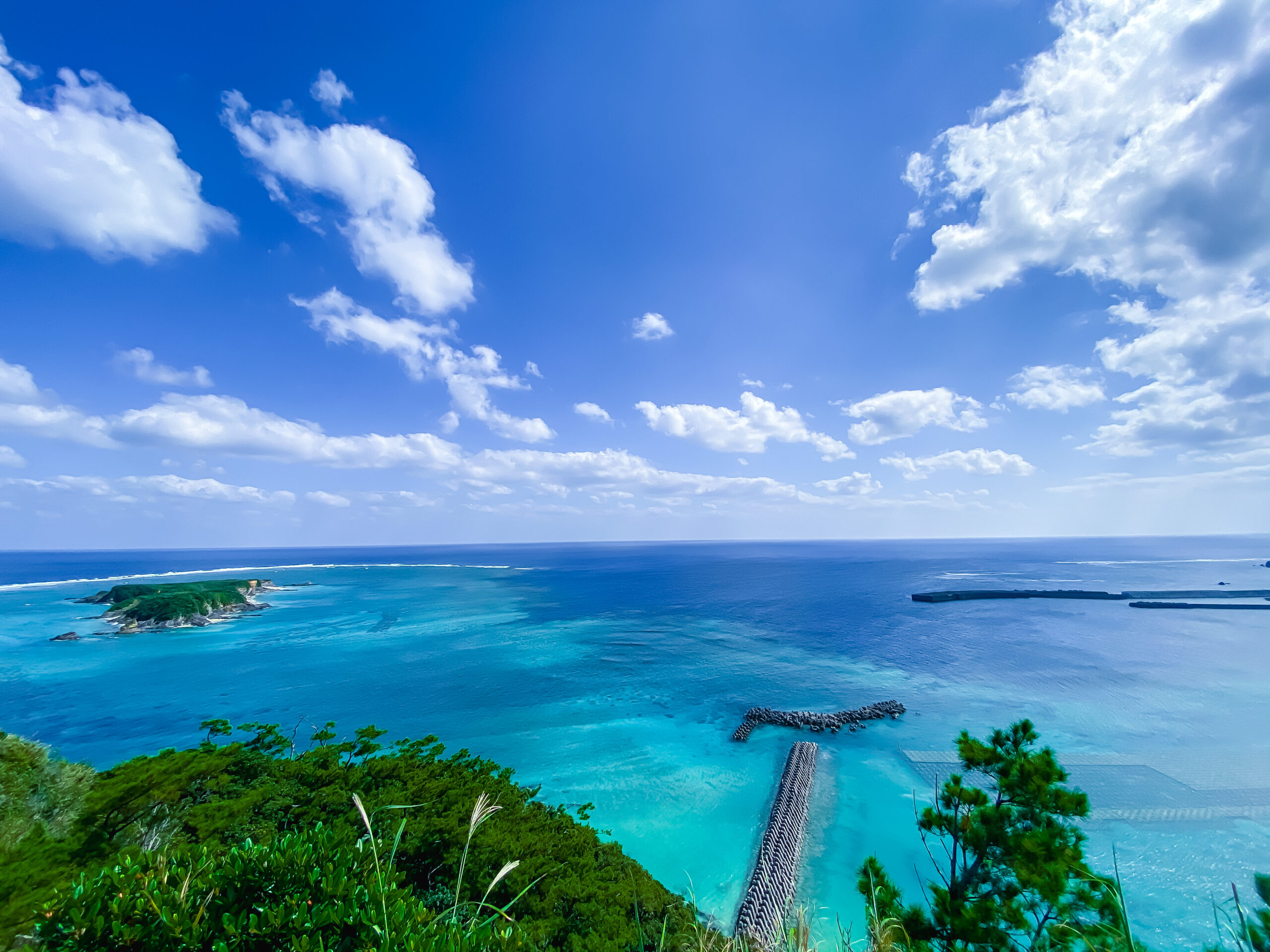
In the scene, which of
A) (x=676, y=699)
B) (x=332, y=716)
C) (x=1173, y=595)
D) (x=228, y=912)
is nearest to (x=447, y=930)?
(x=228, y=912)

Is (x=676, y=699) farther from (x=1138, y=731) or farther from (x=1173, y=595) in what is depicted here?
(x=1173, y=595)

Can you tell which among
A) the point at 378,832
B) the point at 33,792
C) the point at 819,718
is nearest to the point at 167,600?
the point at 33,792

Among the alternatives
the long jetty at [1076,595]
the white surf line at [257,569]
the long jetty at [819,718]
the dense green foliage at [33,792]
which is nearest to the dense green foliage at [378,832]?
the dense green foliage at [33,792]

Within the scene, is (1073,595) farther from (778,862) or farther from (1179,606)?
(778,862)

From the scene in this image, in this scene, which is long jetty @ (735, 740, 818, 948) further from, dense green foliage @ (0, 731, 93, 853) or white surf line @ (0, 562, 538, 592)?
white surf line @ (0, 562, 538, 592)

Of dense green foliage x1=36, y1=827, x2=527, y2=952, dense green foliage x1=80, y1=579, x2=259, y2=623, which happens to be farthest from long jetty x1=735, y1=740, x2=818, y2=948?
dense green foliage x1=80, y1=579, x2=259, y2=623

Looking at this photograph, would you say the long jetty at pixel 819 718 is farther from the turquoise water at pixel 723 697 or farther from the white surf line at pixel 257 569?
the white surf line at pixel 257 569
